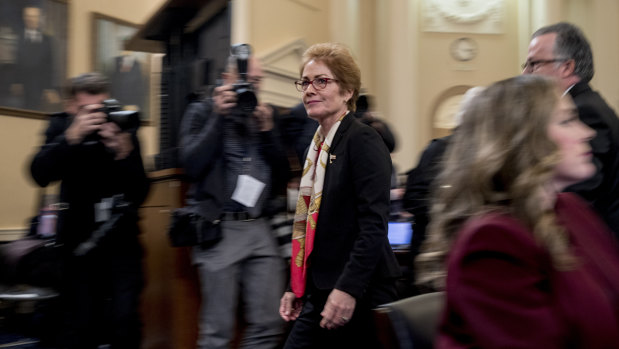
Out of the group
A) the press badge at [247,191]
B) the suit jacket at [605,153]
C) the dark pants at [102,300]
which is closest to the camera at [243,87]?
the press badge at [247,191]

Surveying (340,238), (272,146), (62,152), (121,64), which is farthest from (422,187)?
(121,64)

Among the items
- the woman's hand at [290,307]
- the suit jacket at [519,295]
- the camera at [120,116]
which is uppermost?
the camera at [120,116]

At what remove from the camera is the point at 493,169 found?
1237 mm

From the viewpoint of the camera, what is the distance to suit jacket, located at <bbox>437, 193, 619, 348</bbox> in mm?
1091

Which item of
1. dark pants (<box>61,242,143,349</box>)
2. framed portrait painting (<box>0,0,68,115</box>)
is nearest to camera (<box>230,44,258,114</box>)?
dark pants (<box>61,242,143,349</box>)

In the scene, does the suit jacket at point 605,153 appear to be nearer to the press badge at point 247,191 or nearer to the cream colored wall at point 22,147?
the press badge at point 247,191

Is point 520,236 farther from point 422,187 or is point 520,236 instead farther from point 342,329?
point 422,187

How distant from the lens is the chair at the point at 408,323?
1379mm

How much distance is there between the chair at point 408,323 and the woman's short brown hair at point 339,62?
3.54 ft

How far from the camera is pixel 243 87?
9.15ft

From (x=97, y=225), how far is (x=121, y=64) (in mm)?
5632

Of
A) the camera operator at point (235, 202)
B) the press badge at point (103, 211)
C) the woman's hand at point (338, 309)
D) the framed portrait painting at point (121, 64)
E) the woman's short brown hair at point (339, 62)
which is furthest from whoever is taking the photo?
the framed portrait painting at point (121, 64)

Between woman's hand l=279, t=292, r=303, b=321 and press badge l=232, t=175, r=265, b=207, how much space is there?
598 mm

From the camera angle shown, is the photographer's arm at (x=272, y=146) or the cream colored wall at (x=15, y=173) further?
the cream colored wall at (x=15, y=173)
